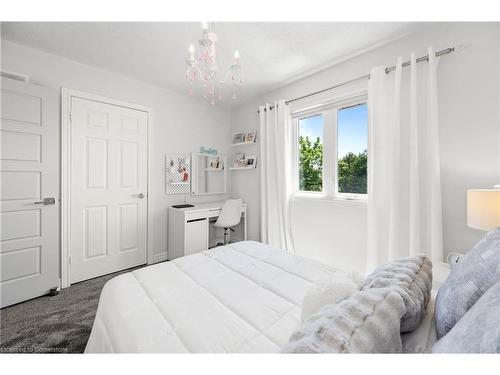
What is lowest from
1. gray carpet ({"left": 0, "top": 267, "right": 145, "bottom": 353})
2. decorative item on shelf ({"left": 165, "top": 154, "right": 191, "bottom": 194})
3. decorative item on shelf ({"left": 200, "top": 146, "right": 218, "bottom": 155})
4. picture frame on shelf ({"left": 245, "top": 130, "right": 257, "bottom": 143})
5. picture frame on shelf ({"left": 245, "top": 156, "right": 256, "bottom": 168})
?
gray carpet ({"left": 0, "top": 267, "right": 145, "bottom": 353})

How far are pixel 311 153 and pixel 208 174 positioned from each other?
173 centimetres

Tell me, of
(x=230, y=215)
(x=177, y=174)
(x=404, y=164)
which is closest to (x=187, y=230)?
(x=230, y=215)

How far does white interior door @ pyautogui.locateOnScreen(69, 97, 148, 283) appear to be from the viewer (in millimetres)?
2426

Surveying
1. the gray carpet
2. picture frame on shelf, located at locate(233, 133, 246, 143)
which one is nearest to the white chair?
picture frame on shelf, located at locate(233, 133, 246, 143)

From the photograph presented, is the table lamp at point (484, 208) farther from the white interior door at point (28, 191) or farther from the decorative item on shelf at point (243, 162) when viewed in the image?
the white interior door at point (28, 191)

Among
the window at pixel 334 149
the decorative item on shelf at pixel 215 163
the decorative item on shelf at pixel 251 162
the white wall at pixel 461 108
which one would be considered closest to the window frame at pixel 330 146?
the window at pixel 334 149

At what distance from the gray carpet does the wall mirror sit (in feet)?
6.14

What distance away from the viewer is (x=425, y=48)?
1.89m

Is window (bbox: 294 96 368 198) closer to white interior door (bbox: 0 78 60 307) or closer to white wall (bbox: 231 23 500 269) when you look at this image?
white wall (bbox: 231 23 500 269)

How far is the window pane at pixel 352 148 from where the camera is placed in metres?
2.40

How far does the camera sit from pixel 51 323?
1748 millimetres

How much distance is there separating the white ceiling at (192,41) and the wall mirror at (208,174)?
135 centimetres
